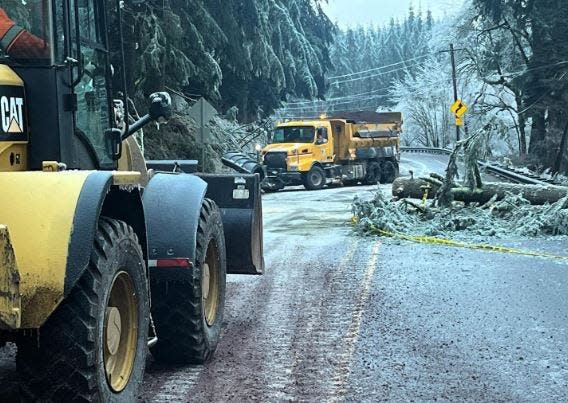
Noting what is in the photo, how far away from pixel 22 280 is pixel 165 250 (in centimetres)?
206

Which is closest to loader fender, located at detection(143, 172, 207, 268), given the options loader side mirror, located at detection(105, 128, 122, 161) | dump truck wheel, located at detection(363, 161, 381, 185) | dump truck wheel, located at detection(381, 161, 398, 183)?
loader side mirror, located at detection(105, 128, 122, 161)

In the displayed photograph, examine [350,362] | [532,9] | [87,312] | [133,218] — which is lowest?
[350,362]

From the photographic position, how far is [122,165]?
5.85 meters

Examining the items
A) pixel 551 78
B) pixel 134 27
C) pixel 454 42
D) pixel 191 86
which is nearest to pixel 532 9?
pixel 551 78

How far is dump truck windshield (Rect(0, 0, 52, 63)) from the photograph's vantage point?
13.8 feet

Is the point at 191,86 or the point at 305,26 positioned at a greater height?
the point at 305,26

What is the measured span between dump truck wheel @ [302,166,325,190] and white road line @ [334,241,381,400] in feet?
70.2

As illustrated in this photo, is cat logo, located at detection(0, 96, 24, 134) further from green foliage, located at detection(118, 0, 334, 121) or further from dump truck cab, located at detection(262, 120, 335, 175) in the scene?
dump truck cab, located at detection(262, 120, 335, 175)

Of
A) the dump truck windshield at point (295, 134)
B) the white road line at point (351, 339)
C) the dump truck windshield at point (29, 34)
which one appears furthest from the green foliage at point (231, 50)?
the dump truck windshield at point (29, 34)

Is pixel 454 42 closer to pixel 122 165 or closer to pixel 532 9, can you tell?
pixel 532 9

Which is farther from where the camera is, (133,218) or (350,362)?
(350,362)

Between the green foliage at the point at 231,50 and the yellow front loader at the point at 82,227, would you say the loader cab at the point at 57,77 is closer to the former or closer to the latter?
the yellow front loader at the point at 82,227

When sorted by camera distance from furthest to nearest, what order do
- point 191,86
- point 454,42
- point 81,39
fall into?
point 454,42
point 191,86
point 81,39

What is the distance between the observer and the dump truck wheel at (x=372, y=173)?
119 ft
